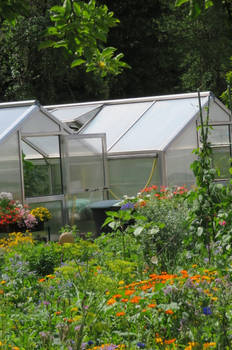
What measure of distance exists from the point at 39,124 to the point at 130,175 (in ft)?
6.32

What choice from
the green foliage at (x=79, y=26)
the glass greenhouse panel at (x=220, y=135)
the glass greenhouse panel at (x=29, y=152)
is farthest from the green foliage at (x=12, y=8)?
the glass greenhouse panel at (x=220, y=135)

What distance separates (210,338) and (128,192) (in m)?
8.51

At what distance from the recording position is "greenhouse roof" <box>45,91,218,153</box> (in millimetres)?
11599

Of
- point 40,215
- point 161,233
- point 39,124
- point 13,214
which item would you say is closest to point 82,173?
point 39,124

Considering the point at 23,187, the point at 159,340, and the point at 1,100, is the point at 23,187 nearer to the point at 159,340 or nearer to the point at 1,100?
the point at 159,340

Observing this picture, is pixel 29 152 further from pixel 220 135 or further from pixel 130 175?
pixel 220 135

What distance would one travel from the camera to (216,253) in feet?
15.0

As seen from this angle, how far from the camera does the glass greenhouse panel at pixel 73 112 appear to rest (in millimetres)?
13000

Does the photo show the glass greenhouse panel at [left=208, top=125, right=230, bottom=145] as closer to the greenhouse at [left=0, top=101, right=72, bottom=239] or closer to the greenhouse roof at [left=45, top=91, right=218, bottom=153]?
the greenhouse roof at [left=45, top=91, right=218, bottom=153]

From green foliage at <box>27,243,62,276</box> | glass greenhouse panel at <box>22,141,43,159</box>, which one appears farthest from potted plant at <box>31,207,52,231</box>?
green foliage at <box>27,243,62,276</box>

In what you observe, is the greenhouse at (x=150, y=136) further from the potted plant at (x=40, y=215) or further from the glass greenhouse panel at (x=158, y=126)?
the potted plant at (x=40, y=215)

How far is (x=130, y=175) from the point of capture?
38.0 ft

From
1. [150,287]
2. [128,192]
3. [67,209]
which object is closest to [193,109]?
[128,192]

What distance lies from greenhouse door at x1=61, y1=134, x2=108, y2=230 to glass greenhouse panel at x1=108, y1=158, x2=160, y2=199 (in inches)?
7.6
